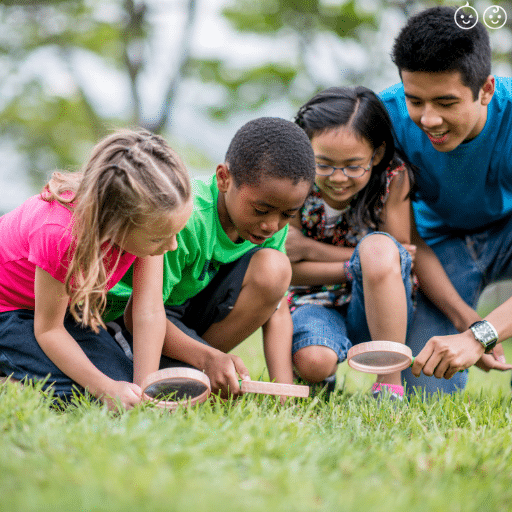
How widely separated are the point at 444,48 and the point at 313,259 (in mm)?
1252

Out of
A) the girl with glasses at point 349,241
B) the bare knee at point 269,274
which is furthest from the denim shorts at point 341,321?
the bare knee at point 269,274

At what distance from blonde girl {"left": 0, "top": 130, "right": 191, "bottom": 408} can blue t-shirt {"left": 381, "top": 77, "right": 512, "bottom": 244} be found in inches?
58.8

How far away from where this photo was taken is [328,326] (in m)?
3.19

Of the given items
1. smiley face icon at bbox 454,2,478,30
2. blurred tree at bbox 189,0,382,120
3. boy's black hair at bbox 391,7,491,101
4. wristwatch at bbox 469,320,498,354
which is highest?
blurred tree at bbox 189,0,382,120

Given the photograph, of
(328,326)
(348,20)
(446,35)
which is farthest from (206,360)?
(348,20)

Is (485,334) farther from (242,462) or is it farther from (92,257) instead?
(92,257)

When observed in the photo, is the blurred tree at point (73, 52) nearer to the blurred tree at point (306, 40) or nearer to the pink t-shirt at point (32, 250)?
the blurred tree at point (306, 40)

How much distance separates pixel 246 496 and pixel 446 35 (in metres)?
2.33

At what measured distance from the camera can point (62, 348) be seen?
2.37 metres

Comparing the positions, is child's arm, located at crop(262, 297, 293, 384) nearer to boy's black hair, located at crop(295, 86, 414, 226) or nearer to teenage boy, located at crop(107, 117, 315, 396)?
teenage boy, located at crop(107, 117, 315, 396)

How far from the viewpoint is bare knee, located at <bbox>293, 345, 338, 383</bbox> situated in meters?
2.99

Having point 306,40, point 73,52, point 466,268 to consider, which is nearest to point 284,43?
point 306,40

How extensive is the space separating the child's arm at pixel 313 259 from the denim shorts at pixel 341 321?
0.15m

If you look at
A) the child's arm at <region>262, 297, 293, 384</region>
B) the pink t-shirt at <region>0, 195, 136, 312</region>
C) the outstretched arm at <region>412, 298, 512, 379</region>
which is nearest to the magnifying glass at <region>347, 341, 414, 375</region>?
the outstretched arm at <region>412, 298, 512, 379</region>
